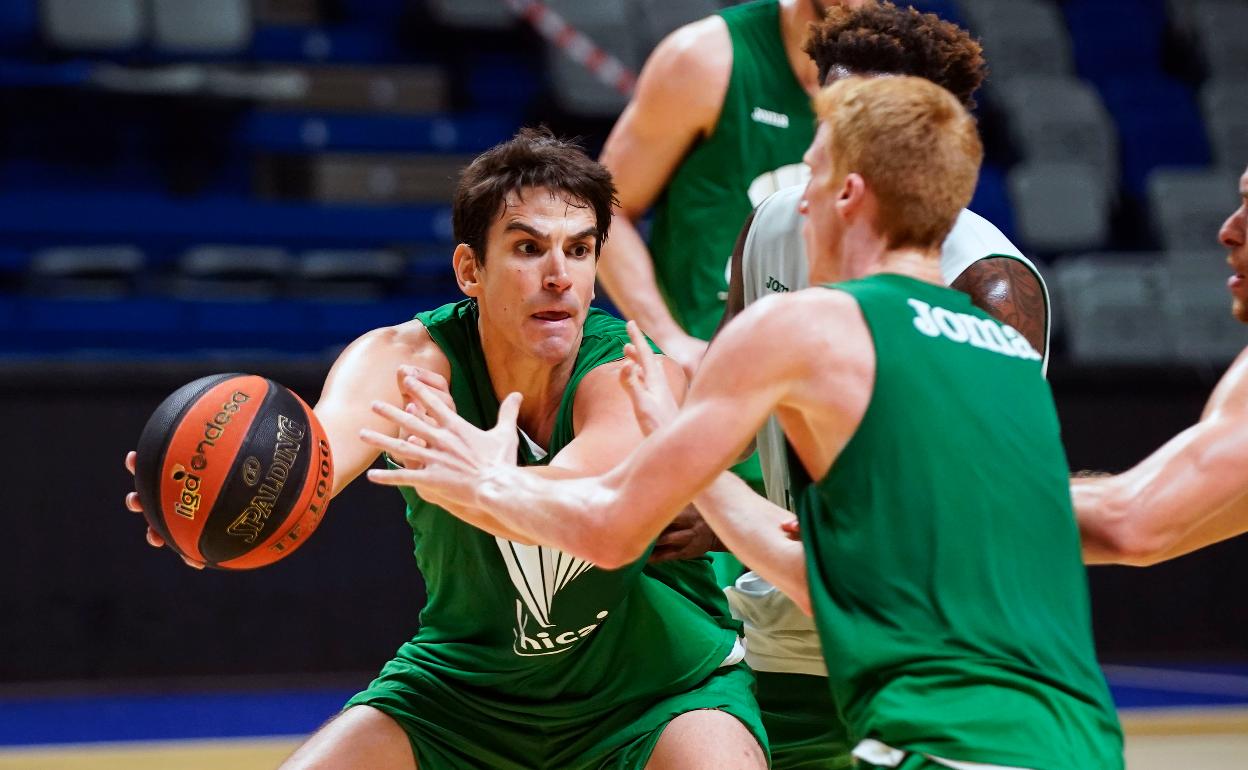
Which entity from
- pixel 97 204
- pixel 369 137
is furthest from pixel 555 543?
pixel 369 137

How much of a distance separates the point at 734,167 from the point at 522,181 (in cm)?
126

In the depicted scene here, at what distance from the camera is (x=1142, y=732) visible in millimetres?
6586

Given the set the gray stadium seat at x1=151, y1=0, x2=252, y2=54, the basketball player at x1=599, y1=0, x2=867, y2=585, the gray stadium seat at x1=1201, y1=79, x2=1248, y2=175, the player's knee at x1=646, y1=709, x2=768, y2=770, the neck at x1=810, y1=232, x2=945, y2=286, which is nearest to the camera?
the neck at x1=810, y1=232, x2=945, y2=286

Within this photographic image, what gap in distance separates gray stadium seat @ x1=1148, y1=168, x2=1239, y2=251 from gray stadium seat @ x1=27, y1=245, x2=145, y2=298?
653cm

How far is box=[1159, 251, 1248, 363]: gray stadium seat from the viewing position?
30.9 feet

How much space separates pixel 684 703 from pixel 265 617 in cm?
422

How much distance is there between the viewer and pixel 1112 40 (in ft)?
41.2

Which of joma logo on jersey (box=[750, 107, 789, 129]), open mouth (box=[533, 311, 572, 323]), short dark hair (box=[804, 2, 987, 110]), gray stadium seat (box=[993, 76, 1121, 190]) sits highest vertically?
short dark hair (box=[804, 2, 987, 110])

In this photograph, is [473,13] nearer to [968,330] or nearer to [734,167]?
[734,167]

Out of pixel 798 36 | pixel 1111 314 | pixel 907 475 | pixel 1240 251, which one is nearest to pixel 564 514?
pixel 907 475

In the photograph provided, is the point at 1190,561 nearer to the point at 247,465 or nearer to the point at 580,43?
the point at 580,43

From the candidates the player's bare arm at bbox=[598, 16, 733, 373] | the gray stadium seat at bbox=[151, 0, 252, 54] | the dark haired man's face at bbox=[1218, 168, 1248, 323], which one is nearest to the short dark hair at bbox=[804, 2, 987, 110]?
the dark haired man's face at bbox=[1218, 168, 1248, 323]

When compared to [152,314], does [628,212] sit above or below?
above

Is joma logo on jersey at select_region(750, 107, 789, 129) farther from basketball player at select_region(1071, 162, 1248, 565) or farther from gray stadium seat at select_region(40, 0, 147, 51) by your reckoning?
gray stadium seat at select_region(40, 0, 147, 51)
